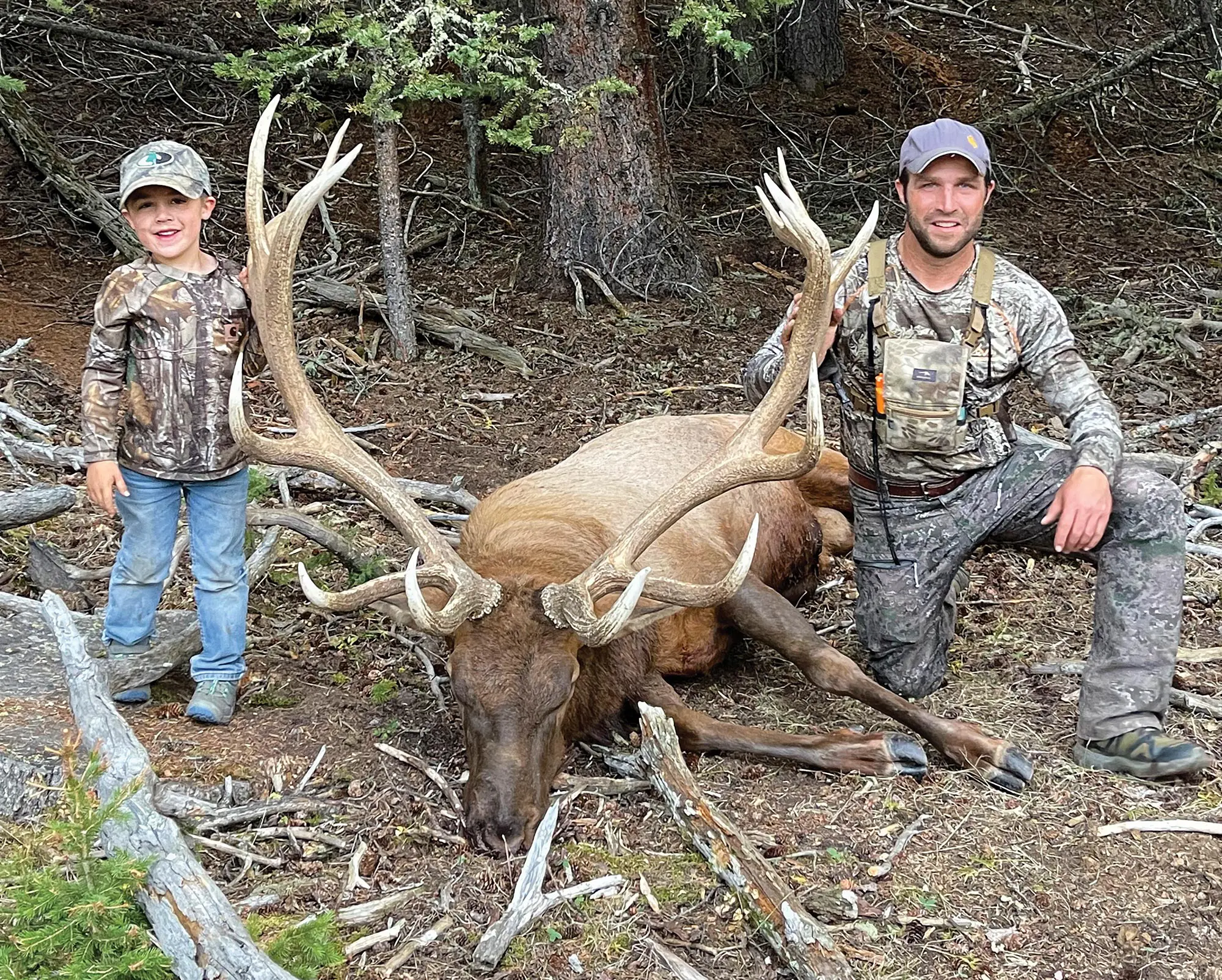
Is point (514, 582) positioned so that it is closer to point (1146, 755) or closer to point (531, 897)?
point (531, 897)

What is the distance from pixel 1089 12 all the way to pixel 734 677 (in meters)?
12.1

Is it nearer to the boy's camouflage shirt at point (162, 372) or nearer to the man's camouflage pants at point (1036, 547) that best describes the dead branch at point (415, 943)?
the boy's camouflage shirt at point (162, 372)

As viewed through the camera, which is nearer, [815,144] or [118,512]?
[118,512]

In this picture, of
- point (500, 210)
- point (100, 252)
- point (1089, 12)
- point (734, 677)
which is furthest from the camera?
point (1089, 12)

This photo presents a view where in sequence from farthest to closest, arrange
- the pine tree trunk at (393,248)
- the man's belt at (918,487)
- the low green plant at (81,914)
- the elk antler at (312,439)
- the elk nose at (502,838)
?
1. the pine tree trunk at (393,248)
2. the man's belt at (918,487)
3. the elk antler at (312,439)
4. the elk nose at (502,838)
5. the low green plant at (81,914)

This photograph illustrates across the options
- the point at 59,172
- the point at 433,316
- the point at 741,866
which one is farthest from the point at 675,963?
the point at 59,172

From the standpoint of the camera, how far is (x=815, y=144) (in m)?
11.6

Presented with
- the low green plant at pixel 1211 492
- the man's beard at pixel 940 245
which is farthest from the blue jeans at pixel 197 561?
the low green plant at pixel 1211 492

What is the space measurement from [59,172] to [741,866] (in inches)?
318

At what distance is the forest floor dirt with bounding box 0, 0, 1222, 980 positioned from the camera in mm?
3697

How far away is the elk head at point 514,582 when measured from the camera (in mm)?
4180

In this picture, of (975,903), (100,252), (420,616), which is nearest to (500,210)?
(100,252)

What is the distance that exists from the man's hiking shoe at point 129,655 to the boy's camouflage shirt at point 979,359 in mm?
2576

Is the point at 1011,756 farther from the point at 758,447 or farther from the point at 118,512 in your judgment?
the point at 118,512
